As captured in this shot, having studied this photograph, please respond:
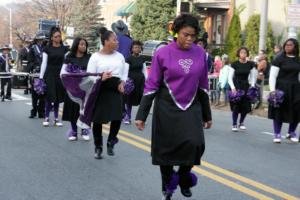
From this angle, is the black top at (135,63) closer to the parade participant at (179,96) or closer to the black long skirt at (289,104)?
the black long skirt at (289,104)

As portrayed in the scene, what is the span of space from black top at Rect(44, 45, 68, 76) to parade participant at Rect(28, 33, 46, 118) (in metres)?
1.07

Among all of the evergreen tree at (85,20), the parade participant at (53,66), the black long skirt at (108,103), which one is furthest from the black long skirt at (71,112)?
the evergreen tree at (85,20)

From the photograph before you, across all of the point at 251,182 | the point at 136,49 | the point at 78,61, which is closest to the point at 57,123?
the point at 136,49

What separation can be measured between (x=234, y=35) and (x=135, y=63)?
662 inches

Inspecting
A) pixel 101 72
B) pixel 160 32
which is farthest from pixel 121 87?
pixel 160 32

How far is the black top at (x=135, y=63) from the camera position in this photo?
492 inches

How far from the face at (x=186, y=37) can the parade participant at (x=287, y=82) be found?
5168mm

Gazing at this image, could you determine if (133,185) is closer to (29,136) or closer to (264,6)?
(29,136)

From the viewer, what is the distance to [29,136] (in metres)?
10.8

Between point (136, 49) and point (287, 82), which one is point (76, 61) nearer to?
point (136, 49)

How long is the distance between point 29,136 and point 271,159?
14.6 ft

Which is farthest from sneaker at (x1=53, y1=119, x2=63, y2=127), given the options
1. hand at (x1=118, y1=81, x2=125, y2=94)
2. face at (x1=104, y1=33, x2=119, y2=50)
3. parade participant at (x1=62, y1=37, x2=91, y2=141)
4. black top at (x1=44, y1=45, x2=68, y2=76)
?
face at (x1=104, y1=33, x2=119, y2=50)

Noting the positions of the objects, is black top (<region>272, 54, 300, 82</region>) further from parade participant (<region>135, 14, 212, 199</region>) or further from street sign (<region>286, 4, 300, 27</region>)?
parade participant (<region>135, 14, 212, 199</region>)

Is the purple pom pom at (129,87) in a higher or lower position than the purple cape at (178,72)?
lower
